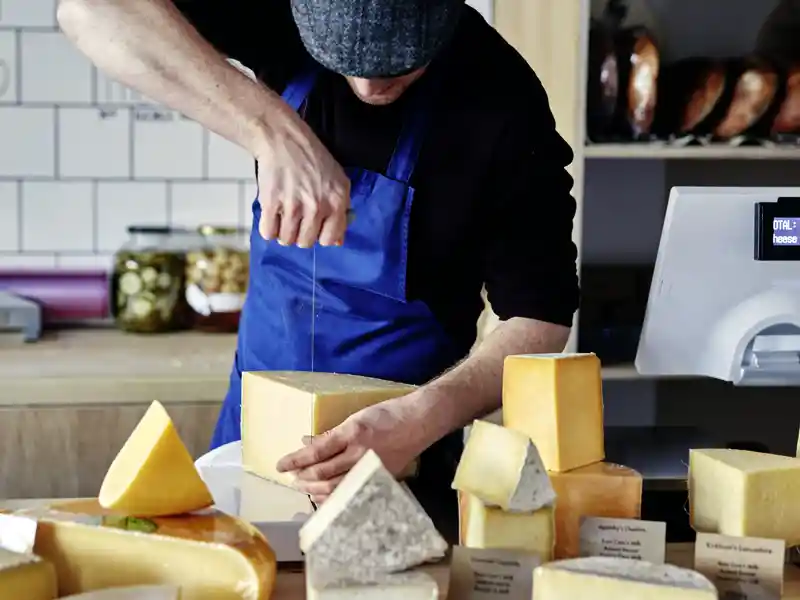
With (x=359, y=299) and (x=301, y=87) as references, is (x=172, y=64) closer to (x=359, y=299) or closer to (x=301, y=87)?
(x=301, y=87)

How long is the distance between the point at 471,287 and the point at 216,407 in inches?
24.8

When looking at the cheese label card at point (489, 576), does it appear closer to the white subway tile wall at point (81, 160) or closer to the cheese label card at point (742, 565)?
the cheese label card at point (742, 565)

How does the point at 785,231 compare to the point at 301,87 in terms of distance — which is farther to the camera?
the point at 785,231

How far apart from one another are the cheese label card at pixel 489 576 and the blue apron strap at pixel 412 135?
0.82m

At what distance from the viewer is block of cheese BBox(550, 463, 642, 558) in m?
0.95

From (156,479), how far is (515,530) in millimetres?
303

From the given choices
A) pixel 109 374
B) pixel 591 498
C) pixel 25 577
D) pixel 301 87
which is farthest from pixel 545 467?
pixel 109 374

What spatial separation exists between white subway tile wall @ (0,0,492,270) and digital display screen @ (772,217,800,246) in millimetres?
1149

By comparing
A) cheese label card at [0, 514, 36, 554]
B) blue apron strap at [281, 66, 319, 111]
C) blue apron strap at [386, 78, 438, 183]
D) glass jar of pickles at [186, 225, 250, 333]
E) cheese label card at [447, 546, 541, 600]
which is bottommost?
cheese label card at [447, 546, 541, 600]

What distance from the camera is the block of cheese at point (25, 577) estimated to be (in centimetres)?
77

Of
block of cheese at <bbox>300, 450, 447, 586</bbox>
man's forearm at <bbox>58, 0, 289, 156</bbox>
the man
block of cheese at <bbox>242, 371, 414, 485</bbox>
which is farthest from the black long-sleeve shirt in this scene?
block of cheese at <bbox>300, 450, 447, 586</bbox>

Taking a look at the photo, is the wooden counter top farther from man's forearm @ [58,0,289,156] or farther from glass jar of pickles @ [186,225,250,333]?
man's forearm @ [58,0,289,156]

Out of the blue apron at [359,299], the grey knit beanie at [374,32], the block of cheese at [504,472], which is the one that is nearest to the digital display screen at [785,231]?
the blue apron at [359,299]

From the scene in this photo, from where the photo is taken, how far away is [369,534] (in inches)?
30.4
